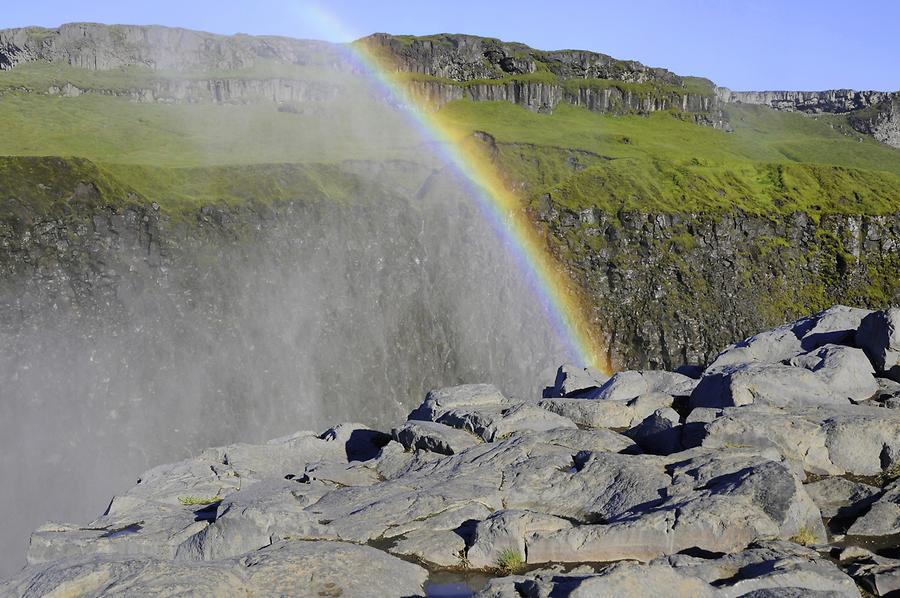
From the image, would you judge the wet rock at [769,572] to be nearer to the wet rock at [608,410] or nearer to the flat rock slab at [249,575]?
the flat rock slab at [249,575]

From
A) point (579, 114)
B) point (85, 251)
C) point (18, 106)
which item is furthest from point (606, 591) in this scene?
point (579, 114)

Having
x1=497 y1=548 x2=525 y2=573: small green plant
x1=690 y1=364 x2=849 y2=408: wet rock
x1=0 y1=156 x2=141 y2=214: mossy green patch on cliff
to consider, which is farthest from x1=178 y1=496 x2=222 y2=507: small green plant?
x1=0 y1=156 x2=141 y2=214: mossy green patch on cliff

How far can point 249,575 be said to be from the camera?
14172 mm

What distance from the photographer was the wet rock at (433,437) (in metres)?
24.1

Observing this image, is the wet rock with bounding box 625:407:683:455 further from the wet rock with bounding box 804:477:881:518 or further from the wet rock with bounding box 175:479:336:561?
the wet rock with bounding box 175:479:336:561

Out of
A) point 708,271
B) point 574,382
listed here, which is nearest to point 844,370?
point 574,382

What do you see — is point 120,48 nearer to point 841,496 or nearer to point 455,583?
point 455,583

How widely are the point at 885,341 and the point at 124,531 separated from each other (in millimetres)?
24779

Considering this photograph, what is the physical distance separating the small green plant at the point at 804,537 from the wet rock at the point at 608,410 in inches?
403

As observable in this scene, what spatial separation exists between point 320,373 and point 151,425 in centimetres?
1712

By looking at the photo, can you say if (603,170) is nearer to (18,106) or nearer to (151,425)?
(151,425)

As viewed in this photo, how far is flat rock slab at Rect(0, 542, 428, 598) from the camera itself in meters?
13.1

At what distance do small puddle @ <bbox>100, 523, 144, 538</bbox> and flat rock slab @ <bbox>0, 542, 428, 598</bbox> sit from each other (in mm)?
4176

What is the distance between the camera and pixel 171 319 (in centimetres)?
7681
